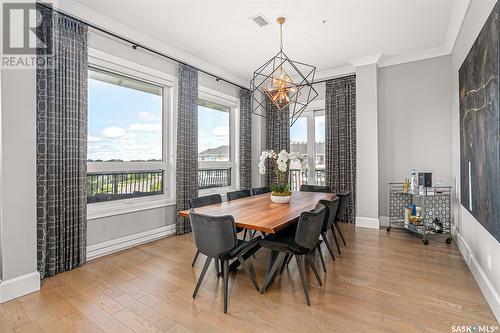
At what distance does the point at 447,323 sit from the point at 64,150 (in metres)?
3.77

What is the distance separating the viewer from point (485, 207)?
2111 millimetres

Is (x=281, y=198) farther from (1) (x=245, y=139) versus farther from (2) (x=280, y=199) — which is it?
(1) (x=245, y=139)

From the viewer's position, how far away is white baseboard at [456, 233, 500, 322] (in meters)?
1.94

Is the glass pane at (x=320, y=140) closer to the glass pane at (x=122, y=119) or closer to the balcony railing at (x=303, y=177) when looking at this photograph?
the balcony railing at (x=303, y=177)

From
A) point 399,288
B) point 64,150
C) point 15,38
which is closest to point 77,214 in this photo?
point 64,150

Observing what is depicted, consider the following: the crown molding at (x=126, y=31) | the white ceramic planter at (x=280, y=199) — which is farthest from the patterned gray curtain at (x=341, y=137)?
the crown molding at (x=126, y=31)

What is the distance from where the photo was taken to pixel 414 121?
4.38 m

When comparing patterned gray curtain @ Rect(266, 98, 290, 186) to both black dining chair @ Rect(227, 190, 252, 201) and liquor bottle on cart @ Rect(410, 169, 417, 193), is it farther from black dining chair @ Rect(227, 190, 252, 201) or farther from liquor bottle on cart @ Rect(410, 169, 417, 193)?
liquor bottle on cart @ Rect(410, 169, 417, 193)

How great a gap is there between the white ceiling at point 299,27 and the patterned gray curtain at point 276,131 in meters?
1.42

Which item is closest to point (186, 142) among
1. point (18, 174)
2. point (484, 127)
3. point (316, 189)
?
point (18, 174)

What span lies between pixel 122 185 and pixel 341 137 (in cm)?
385

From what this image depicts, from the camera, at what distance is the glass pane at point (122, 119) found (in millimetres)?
3270

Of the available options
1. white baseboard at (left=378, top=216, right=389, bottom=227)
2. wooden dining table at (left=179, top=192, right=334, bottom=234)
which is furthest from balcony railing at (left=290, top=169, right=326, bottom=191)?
wooden dining table at (left=179, top=192, right=334, bottom=234)

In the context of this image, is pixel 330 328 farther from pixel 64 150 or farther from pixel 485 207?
pixel 64 150
